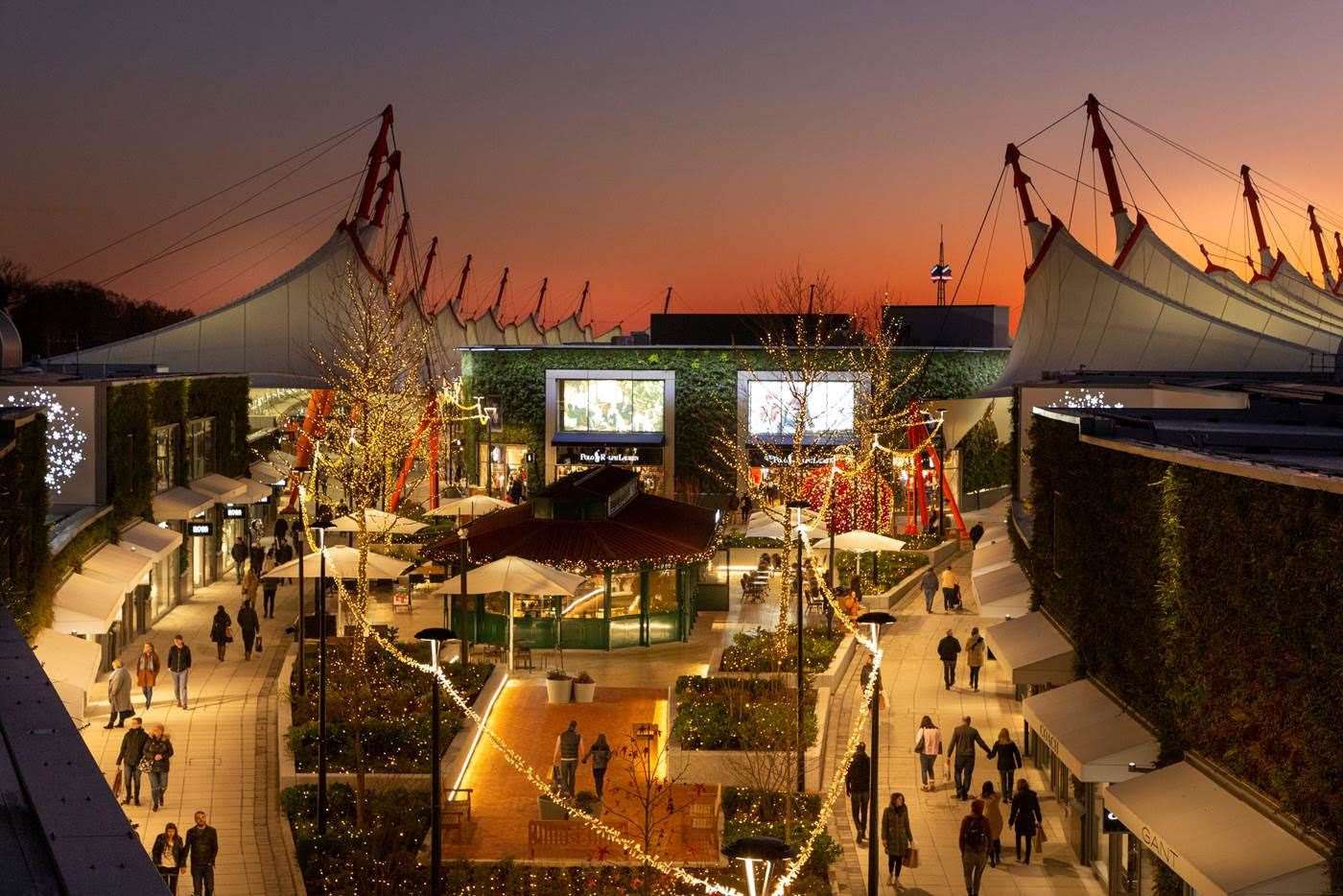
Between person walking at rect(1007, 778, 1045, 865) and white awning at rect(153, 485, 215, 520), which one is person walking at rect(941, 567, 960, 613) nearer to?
person walking at rect(1007, 778, 1045, 865)

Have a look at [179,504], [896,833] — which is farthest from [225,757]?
[179,504]

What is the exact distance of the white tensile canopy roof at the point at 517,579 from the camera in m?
26.7

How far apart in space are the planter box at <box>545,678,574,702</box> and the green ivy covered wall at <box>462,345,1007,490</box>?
3186 cm

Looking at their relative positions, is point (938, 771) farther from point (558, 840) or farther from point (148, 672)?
point (148, 672)

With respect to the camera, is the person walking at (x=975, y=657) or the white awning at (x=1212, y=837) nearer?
the white awning at (x=1212, y=837)

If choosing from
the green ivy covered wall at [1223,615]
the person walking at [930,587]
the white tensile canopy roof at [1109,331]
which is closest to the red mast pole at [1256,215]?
the white tensile canopy roof at [1109,331]

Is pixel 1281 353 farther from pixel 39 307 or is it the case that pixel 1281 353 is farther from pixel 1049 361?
pixel 39 307

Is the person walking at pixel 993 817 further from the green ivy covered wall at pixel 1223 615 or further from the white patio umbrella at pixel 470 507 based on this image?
the white patio umbrella at pixel 470 507

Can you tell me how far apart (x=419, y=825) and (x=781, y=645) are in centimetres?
1027

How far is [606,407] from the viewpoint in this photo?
58.7m

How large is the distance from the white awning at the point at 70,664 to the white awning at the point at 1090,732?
1228 cm

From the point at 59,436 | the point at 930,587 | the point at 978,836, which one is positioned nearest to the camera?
the point at 978,836

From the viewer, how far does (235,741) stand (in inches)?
895

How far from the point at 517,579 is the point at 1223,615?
51.5ft
